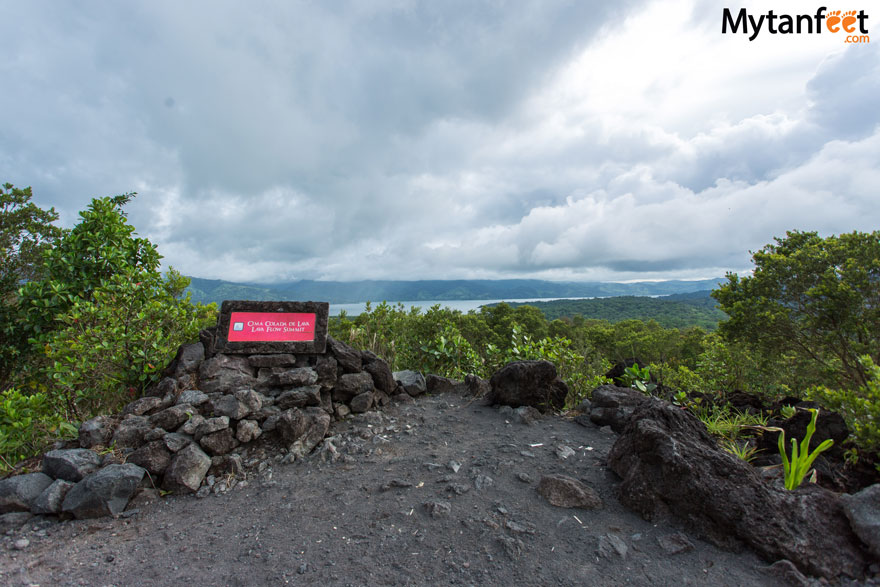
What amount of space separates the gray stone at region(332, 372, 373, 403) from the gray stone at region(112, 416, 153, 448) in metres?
2.52

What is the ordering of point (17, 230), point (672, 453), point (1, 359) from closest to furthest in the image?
1. point (672, 453)
2. point (1, 359)
3. point (17, 230)

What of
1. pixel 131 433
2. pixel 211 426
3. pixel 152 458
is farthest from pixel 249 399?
pixel 131 433

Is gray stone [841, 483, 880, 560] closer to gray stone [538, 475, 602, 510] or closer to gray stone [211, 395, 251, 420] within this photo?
gray stone [538, 475, 602, 510]

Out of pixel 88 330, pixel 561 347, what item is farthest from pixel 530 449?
pixel 88 330

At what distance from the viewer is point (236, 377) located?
5.66m

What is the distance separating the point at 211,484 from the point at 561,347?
6.82 metres

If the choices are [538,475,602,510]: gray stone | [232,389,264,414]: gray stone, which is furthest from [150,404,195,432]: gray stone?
[538,475,602,510]: gray stone

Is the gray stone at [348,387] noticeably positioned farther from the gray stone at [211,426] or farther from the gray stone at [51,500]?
the gray stone at [51,500]

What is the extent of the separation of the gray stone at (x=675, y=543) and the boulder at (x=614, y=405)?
258 centimetres

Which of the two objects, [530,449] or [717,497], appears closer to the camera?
[717,497]

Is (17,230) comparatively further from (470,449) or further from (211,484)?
(470,449)

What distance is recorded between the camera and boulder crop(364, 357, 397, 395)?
267 inches

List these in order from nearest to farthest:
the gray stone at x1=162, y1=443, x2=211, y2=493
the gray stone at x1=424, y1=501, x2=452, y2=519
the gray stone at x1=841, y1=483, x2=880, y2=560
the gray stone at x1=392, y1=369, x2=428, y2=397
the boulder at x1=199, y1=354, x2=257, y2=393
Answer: the gray stone at x1=841, y1=483, x2=880, y2=560, the gray stone at x1=424, y1=501, x2=452, y2=519, the gray stone at x1=162, y1=443, x2=211, y2=493, the boulder at x1=199, y1=354, x2=257, y2=393, the gray stone at x1=392, y1=369, x2=428, y2=397

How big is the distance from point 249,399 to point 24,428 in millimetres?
2792
